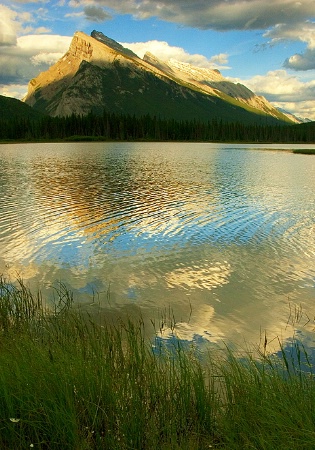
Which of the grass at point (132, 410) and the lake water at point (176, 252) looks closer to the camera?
the grass at point (132, 410)

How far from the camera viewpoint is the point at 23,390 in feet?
19.7

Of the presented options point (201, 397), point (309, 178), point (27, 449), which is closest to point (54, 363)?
point (27, 449)

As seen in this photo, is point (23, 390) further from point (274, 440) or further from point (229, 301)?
point (229, 301)

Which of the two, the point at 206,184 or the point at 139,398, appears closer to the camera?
the point at 139,398

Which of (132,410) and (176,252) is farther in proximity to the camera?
(176,252)

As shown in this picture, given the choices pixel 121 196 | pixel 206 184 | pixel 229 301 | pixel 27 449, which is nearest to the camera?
pixel 27 449

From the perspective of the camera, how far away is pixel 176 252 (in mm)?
19062

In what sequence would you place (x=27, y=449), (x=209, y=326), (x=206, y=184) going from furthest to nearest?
(x=206, y=184)
(x=209, y=326)
(x=27, y=449)

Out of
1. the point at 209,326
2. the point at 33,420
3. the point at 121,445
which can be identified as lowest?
the point at 209,326

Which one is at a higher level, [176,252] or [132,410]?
[132,410]

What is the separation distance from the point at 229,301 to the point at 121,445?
860 centimetres

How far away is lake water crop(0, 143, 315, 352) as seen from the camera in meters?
13.2

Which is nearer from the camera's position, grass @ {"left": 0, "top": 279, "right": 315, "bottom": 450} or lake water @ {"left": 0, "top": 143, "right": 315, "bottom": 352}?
grass @ {"left": 0, "top": 279, "right": 315, "bottom": 450}

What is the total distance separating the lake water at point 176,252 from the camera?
13.2 meters
